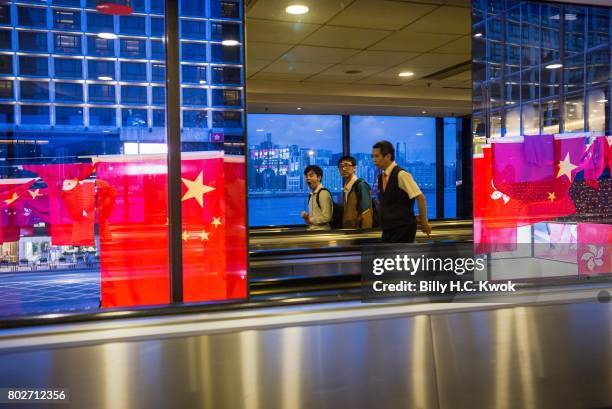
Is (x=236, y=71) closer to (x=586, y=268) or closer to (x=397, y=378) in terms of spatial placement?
(x=397, y=378)

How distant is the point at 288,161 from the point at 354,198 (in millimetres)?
5887

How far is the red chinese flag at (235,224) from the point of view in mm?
2916

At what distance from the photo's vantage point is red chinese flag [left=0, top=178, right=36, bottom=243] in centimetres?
275

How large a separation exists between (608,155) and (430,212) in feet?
28.7

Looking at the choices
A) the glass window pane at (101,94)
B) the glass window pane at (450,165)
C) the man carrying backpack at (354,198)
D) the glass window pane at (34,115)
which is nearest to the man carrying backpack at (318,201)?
the man carrying backpack at (354,198)

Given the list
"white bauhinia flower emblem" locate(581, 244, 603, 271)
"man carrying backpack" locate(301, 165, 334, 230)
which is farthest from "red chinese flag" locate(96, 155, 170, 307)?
"man carrying backpack" locate(301, 165, 334, 230)

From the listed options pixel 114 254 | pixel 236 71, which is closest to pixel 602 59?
pixel 236 71

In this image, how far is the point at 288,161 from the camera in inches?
444

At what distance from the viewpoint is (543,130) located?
357 cm

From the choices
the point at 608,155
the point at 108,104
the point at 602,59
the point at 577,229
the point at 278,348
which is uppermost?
the point at 602,59

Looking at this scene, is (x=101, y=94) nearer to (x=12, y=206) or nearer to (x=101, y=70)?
(x=101, y=70)

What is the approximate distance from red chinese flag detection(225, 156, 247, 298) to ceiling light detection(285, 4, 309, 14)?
233cm

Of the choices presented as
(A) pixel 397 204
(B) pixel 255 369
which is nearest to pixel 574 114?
(A) pixel 397 204

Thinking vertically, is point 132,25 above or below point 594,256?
above
